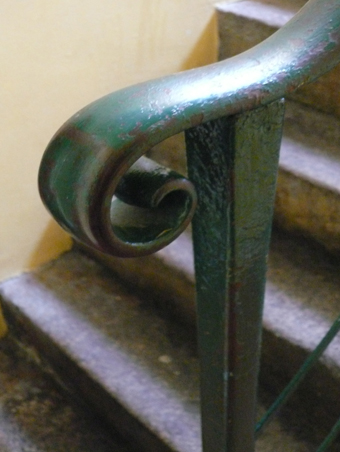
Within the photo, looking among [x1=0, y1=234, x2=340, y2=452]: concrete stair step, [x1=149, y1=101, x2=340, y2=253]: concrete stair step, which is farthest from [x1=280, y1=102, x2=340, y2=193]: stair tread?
[x1=0, y1=234, x2=340, y2=452]: concrete stair step

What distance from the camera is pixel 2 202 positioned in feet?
4.59

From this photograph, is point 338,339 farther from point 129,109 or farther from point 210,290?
point 129,109

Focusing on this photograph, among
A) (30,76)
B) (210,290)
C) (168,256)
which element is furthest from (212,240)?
(30,76)

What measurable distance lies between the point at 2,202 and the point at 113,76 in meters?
0.47

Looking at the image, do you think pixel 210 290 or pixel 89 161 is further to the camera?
pixel 210 290

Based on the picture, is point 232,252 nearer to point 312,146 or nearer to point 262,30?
point 312,146

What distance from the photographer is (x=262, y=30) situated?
4.80ft

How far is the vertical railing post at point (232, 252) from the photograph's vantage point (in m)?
0.50

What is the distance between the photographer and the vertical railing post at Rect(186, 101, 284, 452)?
0.50 metres

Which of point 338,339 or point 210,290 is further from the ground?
point 210,290

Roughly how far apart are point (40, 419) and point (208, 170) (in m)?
1.02

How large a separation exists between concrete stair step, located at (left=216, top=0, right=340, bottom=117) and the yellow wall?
57 millimetres

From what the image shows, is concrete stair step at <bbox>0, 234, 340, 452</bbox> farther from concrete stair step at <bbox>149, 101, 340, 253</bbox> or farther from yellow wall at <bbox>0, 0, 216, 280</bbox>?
yellow wall at <bbox>0, 0, 216, 280</bbox>

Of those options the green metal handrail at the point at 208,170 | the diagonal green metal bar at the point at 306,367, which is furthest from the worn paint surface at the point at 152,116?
the diagonal green metal bar at the point at 306,367
